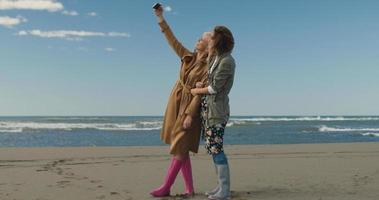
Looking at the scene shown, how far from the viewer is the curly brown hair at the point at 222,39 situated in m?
4.97

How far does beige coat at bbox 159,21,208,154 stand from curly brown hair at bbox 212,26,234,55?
41 centimetres

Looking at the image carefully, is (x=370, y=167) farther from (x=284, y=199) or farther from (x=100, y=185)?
(x=100, y=185)

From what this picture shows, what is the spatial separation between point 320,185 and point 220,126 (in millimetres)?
1958

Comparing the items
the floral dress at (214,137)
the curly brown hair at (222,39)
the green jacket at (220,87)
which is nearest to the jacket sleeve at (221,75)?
the green jacket at (220,87)

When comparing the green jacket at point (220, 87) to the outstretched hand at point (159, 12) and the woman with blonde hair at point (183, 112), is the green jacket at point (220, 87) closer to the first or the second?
the woman with blonde hair at point (183, 112)

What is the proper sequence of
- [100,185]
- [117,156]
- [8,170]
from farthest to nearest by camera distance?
[117,156]
[8,170]
[100,185]

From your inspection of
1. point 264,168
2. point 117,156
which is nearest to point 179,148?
point 264,168

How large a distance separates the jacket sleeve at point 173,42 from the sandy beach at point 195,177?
1593mm

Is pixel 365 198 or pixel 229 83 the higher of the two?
pixel 229 83

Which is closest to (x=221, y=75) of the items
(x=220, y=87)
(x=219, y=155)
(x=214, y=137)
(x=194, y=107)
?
(x=220, y=87)

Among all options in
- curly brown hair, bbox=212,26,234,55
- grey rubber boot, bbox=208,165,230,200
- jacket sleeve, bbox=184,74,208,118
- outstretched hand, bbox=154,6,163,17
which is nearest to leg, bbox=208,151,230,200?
grey rubber boot, bbox=208,165,230,200

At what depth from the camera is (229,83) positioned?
5.00 m

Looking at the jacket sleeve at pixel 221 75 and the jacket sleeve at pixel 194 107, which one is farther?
the jacket sleeve at pixel 194 107

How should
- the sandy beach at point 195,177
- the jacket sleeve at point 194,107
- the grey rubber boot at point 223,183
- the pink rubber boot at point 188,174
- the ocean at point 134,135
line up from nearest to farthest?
1. the grey rubber boot at point 223,183
2. the jacket sleeve at point 194,107
3. the pink rubber boot at point 188,174
4. the sandy beach at point 195,177
5. the ocean at point 134,135
